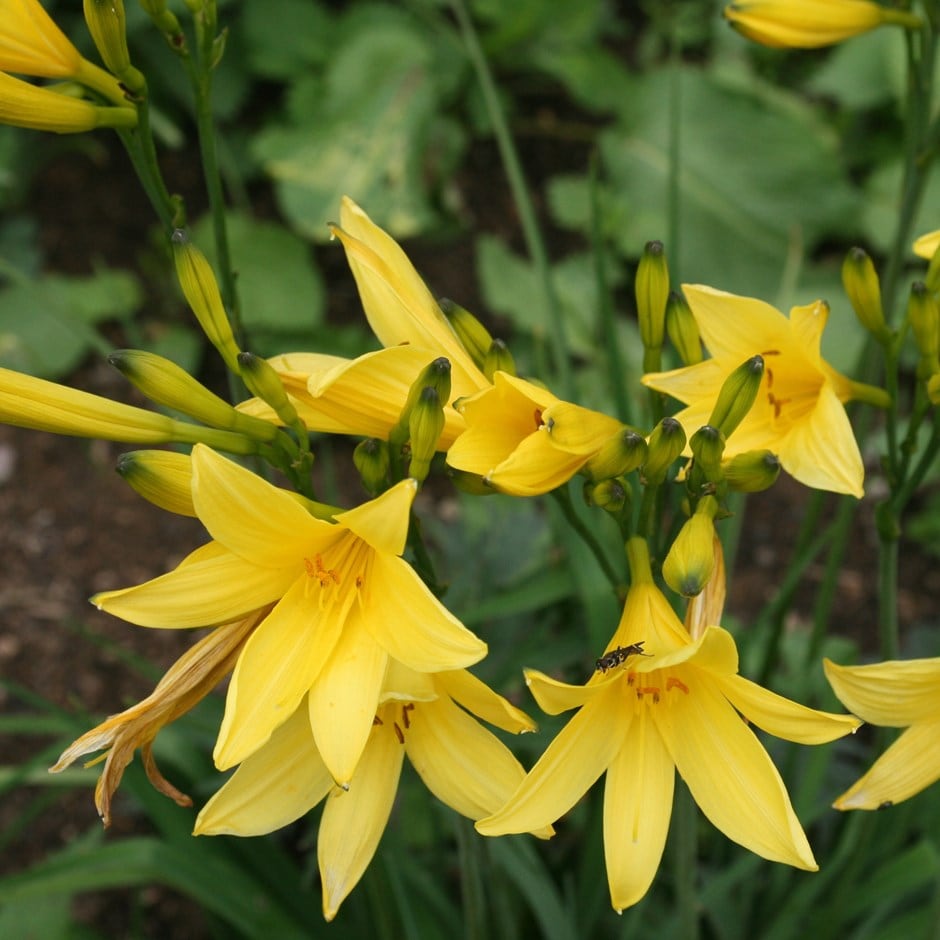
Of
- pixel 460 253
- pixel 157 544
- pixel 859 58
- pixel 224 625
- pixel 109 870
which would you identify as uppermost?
pixel 224 625

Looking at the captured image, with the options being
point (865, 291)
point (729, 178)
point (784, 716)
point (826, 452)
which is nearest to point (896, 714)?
point (784, 716)

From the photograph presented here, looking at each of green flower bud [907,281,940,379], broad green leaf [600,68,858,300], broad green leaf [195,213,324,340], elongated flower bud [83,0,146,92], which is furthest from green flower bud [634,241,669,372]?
broad green leaf [600,68,858,300]

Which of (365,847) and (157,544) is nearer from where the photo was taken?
(365,847)

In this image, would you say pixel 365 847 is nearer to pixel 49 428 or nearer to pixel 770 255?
pixel 49 428

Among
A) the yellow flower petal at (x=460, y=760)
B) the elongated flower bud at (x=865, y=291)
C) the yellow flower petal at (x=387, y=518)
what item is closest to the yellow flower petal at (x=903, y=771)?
the yellow flower petal at (x=460, y=760)

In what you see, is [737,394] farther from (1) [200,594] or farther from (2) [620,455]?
(1) [200,594]

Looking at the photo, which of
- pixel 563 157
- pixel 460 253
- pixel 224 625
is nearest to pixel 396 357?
pixel 224 625

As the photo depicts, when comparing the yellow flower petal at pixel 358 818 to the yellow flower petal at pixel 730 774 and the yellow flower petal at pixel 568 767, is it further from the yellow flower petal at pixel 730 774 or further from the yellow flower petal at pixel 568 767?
the yellow flower petal at pixel 730 774
